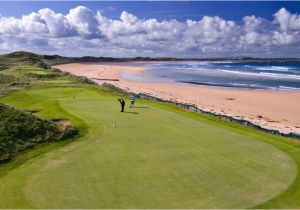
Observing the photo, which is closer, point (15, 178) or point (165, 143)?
point (15, 178)

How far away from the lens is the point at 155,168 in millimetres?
16453

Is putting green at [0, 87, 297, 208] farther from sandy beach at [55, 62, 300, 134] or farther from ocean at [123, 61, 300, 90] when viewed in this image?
ocean at [123, 61, 300, 90]

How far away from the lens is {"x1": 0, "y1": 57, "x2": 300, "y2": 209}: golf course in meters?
13.4

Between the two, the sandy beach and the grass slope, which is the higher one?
the grass slope

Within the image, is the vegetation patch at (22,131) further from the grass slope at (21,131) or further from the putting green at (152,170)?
the putting green at (152,170)

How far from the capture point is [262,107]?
4781cm

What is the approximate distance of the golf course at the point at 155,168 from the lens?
13.4 metres

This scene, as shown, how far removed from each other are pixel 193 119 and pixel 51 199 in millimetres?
15859

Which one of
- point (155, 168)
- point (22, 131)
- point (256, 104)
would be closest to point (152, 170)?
point (155, 168)

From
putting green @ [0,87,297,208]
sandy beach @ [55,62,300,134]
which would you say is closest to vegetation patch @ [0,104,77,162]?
putting green @ [0,87,297,208]

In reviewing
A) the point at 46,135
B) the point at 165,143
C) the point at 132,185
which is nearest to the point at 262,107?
the point at 165,143

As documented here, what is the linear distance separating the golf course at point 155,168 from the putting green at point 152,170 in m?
0.03

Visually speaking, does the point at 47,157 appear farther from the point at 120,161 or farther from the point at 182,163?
the point at 182,163

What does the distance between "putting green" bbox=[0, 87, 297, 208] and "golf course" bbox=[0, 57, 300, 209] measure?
0.03m
